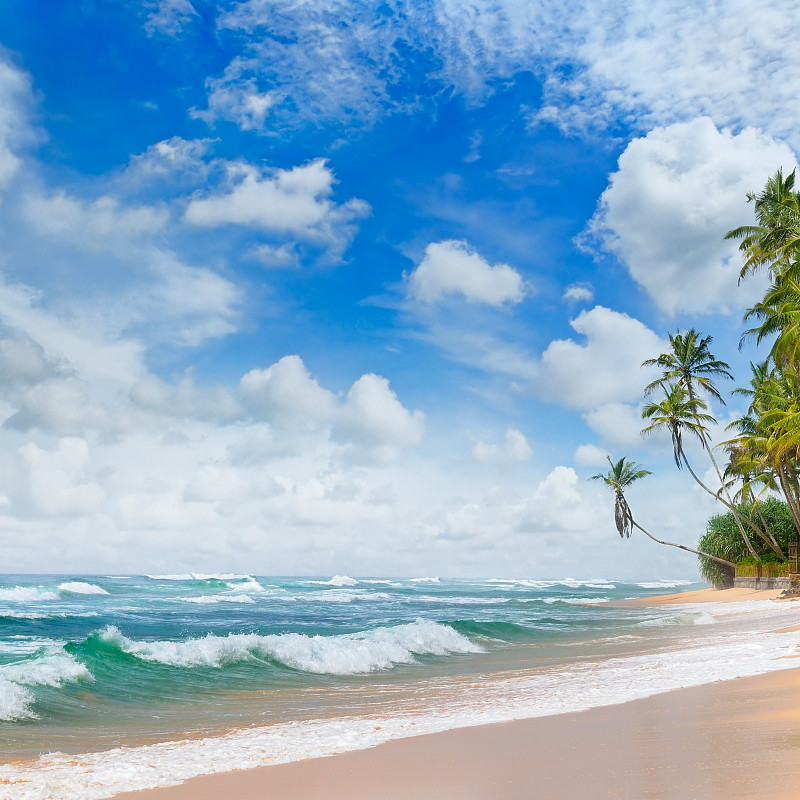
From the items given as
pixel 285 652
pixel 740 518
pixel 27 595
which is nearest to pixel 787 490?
pixel 740 518

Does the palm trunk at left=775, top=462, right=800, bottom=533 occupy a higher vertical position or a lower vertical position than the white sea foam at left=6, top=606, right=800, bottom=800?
higher

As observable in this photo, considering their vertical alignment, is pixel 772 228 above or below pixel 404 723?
above

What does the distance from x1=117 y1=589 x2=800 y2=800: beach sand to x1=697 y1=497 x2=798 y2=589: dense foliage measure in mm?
36605

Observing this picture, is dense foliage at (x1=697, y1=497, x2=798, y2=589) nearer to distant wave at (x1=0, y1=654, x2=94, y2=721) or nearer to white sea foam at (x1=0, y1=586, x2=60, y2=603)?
distant wave at (x1=0, y1=654, x2=94, y2=721)

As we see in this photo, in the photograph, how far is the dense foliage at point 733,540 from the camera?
39947mm

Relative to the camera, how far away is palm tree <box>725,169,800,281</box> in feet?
86.9

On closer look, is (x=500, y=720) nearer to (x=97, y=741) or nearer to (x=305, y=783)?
(x=305, y=783)

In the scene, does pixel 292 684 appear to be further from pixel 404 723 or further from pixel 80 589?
pixel 80 589

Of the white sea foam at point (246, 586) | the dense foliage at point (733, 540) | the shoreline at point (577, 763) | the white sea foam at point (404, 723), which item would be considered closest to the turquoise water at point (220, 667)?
the white sea foam at point (404, 723)

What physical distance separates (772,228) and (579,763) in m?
31.9

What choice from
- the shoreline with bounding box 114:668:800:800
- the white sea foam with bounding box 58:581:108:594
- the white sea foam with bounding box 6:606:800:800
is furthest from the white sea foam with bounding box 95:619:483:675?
the white sea foam with bounding box 58:581:108:594

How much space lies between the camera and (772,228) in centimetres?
3088

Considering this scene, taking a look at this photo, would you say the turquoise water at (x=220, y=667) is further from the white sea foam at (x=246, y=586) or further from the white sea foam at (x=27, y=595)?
the white sea foam at (x=246, y=586)

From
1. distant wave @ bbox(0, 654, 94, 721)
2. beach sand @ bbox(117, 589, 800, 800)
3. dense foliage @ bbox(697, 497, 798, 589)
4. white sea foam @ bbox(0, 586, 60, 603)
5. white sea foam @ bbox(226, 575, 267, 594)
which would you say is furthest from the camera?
white sea foam @ bbox(226, 575, 267, 594)
